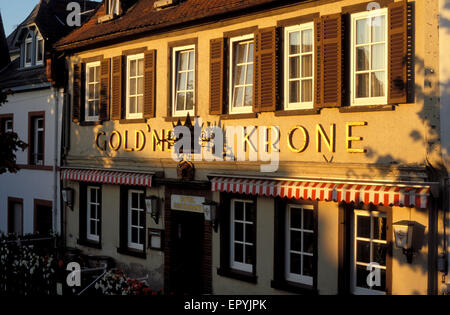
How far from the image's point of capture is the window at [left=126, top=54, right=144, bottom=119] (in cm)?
1447

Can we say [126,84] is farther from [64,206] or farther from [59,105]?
[64,206]

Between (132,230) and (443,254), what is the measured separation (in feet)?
27.4

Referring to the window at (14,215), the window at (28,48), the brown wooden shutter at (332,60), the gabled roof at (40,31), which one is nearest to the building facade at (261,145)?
the brown wooden shutter at (332,60)

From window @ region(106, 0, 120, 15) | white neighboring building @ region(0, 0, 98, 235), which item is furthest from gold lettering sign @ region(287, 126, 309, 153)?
white neighboring building @ region(0, 0, 98, 235)

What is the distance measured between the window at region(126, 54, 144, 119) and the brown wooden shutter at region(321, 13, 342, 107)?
5638 mm

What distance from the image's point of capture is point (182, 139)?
13094mm

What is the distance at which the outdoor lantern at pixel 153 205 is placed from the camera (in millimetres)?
13742

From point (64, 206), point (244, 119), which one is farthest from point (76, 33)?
point (244, 119)

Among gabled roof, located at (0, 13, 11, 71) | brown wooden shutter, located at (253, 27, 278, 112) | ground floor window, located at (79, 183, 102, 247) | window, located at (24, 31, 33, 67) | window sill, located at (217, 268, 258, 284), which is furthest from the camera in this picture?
gabled roof, located at (0, 13, 11, 71)

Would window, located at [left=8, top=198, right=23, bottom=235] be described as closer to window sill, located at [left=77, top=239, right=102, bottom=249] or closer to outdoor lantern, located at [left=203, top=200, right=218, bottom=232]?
window sill, located at [left=77, top=239, right=102, bottom=249]

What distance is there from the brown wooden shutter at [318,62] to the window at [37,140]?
1073cm

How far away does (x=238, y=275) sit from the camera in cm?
1190

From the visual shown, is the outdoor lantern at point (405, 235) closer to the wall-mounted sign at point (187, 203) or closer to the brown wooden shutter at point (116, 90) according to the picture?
the wall-mounted sign at point (187, 203)

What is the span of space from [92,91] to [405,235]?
10.1 meters
